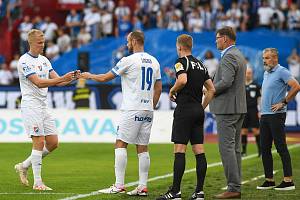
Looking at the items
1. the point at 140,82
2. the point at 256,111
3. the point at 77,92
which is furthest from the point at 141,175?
the point at 77,92

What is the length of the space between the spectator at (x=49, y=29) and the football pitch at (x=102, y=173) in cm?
1228

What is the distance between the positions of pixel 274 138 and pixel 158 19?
20.8m

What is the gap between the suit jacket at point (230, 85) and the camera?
12500 millimetres

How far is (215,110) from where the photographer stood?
41.7ft

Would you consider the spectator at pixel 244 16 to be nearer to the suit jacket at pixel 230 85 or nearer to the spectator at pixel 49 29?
the spectator at pixel 49 29

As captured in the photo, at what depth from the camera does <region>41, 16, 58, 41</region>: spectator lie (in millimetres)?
35375

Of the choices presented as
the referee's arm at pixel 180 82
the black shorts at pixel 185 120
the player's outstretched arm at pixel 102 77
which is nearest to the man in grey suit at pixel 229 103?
the black shorts at pixel 185 120

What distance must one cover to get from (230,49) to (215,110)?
2.91ft

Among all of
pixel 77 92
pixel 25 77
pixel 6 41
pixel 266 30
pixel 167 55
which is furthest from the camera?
pixel 6 41

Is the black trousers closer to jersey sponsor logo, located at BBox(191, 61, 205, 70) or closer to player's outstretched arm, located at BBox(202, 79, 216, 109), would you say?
player's outstretched arm, located at BBox(202, 79, 216, 109)

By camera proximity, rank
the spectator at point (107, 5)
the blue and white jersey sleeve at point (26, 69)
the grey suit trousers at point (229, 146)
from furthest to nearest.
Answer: the spectator at point (107, 5) < the blue and white jersey sleeve at point (26, 69) < the grey suit trousers at point (229, 146)

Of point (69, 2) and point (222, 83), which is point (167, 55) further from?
point (222, 83)

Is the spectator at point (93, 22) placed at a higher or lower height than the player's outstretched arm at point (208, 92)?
higher

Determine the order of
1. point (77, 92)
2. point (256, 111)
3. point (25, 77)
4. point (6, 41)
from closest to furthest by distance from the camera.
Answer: point (25, 77) < point (256, 111) < point (77, 92) < point (6, 41)
